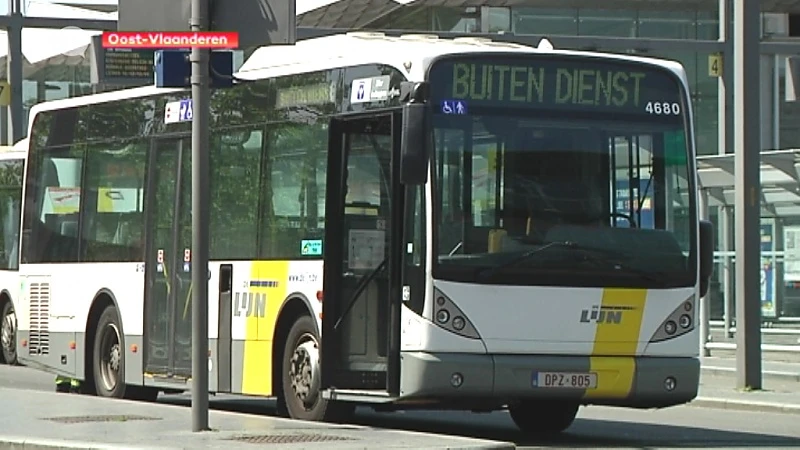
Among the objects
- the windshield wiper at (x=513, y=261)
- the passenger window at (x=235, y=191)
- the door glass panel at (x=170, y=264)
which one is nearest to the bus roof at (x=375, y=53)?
the passenger window at (x=235, y=191)

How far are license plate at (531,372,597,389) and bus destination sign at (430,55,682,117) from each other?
201cm

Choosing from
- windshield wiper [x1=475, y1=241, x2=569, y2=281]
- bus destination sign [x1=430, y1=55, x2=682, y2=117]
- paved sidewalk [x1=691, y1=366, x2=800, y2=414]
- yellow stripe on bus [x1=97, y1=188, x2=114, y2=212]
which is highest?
bus destination sign [x1=430, y1=55, x2=682, y2=117]

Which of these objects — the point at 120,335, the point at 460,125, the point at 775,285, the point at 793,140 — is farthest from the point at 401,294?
the point at 793,140

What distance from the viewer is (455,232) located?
13.8m

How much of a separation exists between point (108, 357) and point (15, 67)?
1135cm

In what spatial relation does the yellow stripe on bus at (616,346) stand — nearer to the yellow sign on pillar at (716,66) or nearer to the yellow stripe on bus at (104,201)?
the yellow stripe on bus at (104,201)

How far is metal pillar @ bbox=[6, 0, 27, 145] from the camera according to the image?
27.6 metres

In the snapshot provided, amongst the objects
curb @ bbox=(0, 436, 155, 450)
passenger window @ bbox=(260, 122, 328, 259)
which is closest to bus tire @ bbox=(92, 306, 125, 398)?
passenger window @ bbox=(260, 122, 328, 259)

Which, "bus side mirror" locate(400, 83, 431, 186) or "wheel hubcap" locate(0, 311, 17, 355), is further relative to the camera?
"wheel hubcap" locate(0, 311, 17, 355)

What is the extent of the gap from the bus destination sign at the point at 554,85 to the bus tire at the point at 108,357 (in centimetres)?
557

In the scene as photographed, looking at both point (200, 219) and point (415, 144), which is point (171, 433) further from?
point (415, 144)

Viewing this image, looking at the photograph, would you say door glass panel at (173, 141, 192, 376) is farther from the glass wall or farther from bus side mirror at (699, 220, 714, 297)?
the glass wall

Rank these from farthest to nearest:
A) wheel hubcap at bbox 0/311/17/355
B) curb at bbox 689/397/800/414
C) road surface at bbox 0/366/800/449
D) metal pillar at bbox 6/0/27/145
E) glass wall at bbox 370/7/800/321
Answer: glass wall at bbox 370/7/800/321 < wheel hubcap at bbox 0/311/17/355 < metal pillar at bbox 6/0/27/145 < curb at bbox 689/397/800/414 < road surface at bbox 0/366/800/449

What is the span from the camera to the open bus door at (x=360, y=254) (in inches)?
561
